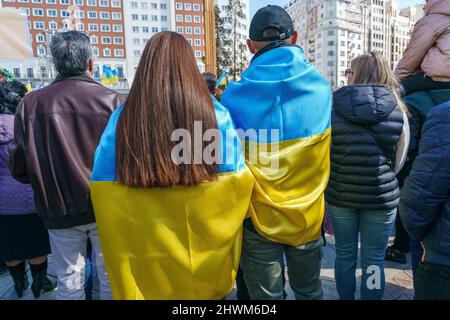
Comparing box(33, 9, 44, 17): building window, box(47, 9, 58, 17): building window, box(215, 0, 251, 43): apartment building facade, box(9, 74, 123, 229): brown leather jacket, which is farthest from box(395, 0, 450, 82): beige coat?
box(33, 9, 44, 17): building window

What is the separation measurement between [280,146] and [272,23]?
2.42 feet

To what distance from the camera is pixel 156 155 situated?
148 cm

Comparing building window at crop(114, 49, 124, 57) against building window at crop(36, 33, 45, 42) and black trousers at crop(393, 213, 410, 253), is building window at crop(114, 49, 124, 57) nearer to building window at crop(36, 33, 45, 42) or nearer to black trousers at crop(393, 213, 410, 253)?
building window at crop(36, 33, 45, 42)

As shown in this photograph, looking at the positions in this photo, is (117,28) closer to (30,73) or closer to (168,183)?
(30,73)

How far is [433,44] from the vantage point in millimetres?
2848

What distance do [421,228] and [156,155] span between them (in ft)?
4.63

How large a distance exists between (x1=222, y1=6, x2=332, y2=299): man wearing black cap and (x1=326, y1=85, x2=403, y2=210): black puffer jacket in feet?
1.52

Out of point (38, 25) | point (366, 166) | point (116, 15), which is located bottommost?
point (366, 166)

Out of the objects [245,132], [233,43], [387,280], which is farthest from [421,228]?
[233,43]

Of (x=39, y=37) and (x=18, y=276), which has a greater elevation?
(x=39, y=37)

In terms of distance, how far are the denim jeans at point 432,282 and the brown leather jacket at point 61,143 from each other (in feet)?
6.80

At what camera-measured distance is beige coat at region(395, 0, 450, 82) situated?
274cm

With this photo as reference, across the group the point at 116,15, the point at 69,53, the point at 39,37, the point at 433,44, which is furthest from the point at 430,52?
the point at 39,37

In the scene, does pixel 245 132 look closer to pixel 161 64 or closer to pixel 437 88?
pixel 161 64
